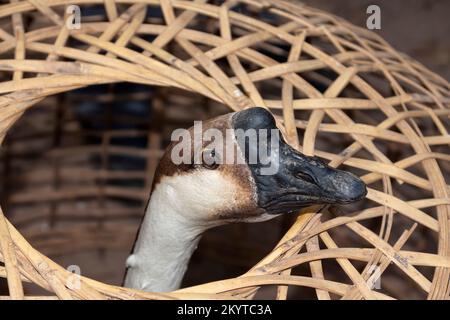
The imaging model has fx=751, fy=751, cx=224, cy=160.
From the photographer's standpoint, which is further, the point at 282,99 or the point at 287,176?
the point at 282,99

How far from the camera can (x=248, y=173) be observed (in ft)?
2.13

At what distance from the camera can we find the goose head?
0.63 meters

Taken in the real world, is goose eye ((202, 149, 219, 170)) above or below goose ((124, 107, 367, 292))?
above

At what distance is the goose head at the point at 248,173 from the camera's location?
0.63m

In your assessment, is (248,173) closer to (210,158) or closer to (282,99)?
(210,158)

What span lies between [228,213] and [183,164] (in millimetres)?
61

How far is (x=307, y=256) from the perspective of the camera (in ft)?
2.10

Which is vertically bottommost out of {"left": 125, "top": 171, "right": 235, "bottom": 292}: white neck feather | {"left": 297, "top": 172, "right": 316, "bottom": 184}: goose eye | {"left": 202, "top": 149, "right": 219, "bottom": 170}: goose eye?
{"left": 125, "top": 171, "right": 235, "bottom": 292}: white neck feather

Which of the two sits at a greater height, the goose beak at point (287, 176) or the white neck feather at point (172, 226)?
the goose beak at point (287, 176)

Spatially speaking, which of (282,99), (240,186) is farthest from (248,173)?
(282,99)

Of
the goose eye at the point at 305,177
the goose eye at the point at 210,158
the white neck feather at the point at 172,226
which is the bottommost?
the white neck feather at the point at 172,226

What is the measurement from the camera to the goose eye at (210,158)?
650 millimetres

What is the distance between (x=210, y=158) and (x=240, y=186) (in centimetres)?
4
